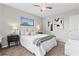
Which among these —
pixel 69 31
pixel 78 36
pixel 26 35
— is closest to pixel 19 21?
pixel 26 35

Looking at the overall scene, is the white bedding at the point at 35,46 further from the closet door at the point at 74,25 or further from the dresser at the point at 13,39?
the closet door at the point at 74,25

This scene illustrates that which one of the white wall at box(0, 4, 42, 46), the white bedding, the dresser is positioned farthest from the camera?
the dresser

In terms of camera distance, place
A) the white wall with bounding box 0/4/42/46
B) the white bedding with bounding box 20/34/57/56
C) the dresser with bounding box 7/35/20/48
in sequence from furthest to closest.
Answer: the dresser with bounding box 7/35/20/48 < the white wall with bounding box 0/4/42/46 < the white bedding with bounding box 20/34/57/56

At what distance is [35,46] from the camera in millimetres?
2240

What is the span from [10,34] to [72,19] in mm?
2158

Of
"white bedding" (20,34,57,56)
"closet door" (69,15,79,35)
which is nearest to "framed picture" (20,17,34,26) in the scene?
"white bedding" (20,34,57,56)

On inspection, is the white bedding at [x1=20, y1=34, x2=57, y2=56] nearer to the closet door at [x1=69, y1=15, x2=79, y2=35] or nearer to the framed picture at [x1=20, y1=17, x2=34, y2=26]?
the framed picture at [x1=20, y1=17, x2=34, y2=26]

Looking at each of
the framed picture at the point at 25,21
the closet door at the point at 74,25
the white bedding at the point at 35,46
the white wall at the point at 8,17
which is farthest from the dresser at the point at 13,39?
the closet door at the point at 74,25

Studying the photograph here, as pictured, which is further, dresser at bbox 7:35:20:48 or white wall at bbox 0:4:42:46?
dresser at bbox 7:35:20:48

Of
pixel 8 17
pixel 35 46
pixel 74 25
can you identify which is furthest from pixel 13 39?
pixel 74 25

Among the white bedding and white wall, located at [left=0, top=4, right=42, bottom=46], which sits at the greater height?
white wall, located at [left=0, top=4, right=42, bottom=46]

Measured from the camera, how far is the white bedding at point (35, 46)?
220 cm

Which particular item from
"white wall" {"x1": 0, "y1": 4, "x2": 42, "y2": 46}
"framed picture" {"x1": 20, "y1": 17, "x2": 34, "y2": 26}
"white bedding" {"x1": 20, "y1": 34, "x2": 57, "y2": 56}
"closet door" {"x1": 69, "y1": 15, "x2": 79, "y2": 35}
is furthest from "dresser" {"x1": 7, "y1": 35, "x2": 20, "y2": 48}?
"closet door" {"x1": 69, "y1": 15, "x2": 79, "y2": 35}

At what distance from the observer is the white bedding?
2.20m
